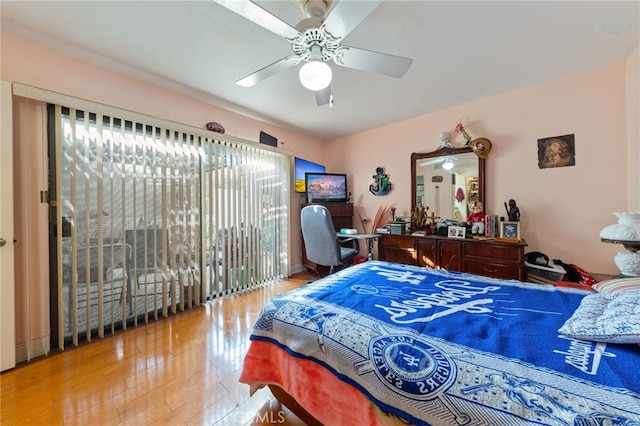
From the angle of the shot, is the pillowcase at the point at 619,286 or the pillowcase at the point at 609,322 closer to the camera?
the pillowcase at the point at 609,322

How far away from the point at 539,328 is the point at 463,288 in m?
0.52

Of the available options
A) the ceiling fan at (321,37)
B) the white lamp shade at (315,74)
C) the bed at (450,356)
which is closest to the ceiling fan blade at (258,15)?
the ceiling fan at (321,37)

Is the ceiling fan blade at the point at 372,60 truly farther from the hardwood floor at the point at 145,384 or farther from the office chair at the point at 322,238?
the hardwood floor at the point at 145,384

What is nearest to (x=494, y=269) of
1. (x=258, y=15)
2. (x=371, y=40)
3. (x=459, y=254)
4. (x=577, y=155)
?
(x=459, y=254)

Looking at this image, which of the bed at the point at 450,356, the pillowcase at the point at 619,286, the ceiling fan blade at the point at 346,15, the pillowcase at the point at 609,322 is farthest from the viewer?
the pillowcase at the point at 619,286

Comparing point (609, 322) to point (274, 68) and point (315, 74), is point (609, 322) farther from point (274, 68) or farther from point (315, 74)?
point (274, 68)

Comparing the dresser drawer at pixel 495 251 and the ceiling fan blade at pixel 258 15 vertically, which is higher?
the ceiling fan blade at pixel 258 15

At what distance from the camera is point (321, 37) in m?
1.40

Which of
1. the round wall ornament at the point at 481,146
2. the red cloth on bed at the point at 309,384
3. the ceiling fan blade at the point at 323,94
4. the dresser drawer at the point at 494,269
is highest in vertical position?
the ceiling fan blade at the point at 323,94

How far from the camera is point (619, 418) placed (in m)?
0.60

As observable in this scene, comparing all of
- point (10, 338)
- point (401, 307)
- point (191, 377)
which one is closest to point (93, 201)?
point (10, 338)

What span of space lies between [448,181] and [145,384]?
3.63 metres

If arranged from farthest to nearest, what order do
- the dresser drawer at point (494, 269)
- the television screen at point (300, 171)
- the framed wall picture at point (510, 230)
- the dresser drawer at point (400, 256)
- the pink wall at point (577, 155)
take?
1. the television screen at point (300, 171)
2. the dresser drawer at point (400, 256)
3. the framed wall picture at point (510, 230)
4. the dresser drawer at point (494, 269)
5. the pink wall at point (577, 155)

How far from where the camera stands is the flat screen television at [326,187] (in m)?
3.89
